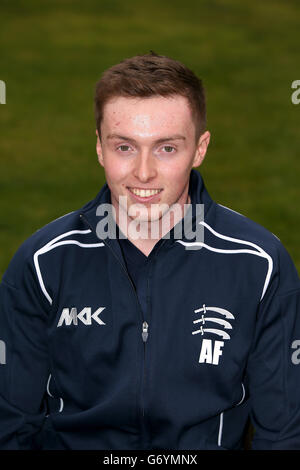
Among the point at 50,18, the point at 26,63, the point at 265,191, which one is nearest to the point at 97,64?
the point at 26,63

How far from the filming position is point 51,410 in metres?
2.85

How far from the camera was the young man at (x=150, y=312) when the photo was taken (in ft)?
8.63

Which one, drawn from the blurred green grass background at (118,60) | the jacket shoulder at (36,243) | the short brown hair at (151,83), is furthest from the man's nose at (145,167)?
the blurred green grass background at (118,60)

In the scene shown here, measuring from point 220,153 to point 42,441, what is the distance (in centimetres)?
481

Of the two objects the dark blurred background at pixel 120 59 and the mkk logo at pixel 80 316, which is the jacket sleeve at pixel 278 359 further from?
the dark blurred background at pixel 120 59

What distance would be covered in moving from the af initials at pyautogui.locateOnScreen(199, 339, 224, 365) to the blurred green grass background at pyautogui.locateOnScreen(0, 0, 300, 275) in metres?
3.30

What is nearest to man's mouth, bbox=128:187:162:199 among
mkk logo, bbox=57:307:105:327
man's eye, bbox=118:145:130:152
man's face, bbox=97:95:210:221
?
man's face, bbox=97:95:210:221

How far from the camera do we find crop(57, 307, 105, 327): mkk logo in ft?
8.82

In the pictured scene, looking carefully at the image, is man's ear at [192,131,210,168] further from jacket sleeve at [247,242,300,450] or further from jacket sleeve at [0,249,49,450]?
jacket sleeve at [0,249,49,450]

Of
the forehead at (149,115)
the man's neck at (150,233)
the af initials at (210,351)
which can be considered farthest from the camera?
the man's neck at (150,233)

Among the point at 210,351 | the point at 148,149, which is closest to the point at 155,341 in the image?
the point at 210,351

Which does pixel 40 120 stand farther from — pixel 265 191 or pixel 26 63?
pixel 265 191

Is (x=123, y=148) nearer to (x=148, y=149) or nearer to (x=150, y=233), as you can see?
(x=148, y=149)

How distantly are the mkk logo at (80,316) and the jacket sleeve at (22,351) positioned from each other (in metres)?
0.07
